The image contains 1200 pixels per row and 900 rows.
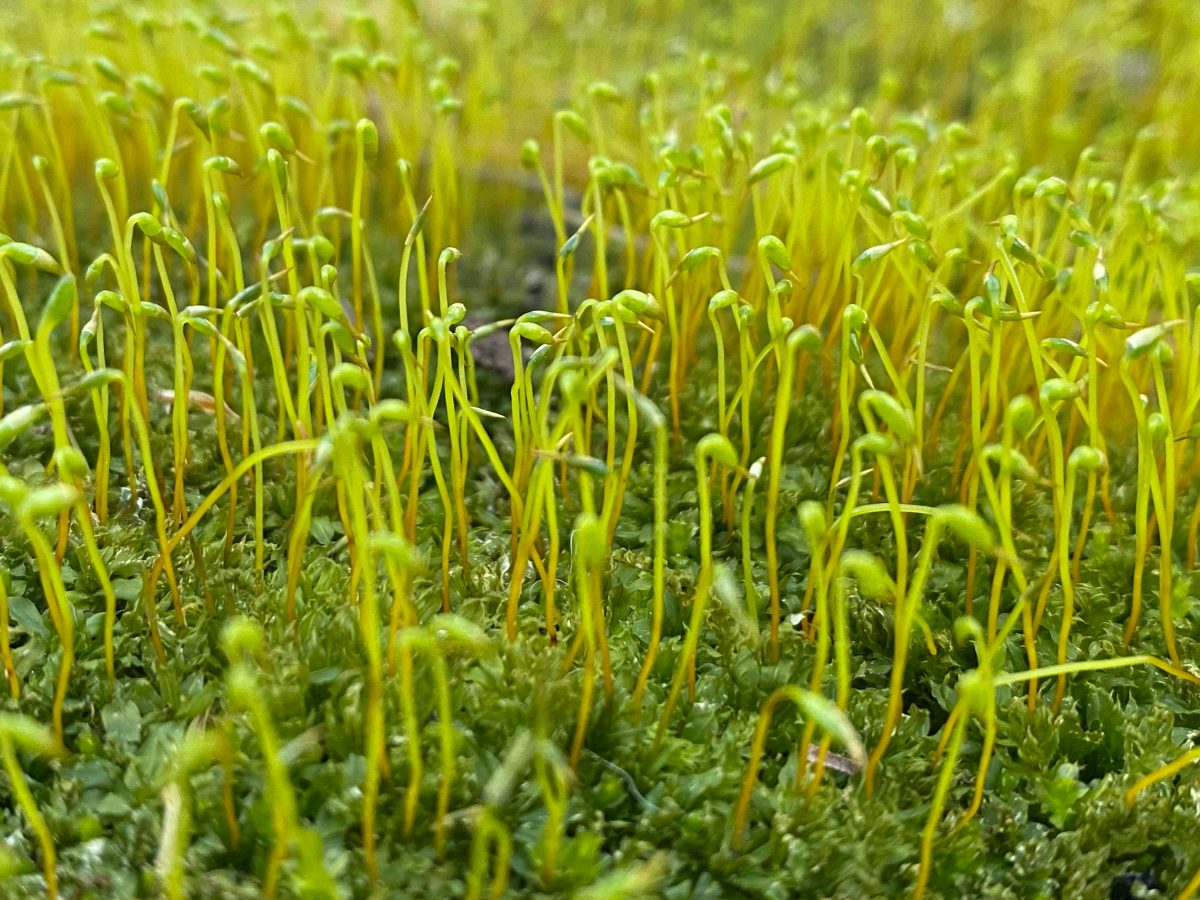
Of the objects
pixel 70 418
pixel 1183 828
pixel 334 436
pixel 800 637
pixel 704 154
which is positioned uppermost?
pixel 704 154

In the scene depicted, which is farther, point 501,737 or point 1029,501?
point 1029,501

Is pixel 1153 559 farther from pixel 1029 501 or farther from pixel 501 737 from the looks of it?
pixel 501 737

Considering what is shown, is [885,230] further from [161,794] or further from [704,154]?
[161,794]

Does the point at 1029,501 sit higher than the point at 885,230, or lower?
lower

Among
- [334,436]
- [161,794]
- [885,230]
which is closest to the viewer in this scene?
[334,436]

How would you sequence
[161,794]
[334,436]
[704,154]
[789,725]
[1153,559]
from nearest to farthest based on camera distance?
[334,436] → [161,794] → [789,725] → [1153,559] → [704,154]

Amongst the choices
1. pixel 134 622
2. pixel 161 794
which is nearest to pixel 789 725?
pixel 161 794
